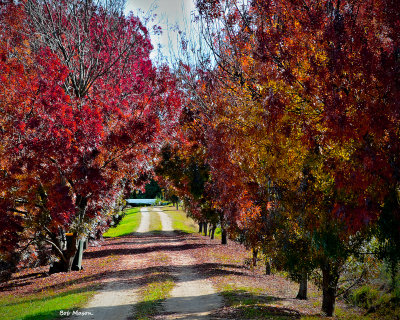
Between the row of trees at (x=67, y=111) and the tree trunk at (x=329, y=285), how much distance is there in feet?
30.7

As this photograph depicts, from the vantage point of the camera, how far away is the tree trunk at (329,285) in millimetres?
10977

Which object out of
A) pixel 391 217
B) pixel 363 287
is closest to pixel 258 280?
pixel 363 287

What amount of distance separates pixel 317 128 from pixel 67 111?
33.1 feet

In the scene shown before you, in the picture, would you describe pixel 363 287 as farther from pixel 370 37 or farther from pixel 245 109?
pixel 370 37

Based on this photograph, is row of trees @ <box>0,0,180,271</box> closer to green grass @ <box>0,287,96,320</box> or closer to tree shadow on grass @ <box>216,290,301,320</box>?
green grass @ <box>0,287,96,320</box>

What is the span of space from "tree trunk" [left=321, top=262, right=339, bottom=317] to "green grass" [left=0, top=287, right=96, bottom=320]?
823 centimetres

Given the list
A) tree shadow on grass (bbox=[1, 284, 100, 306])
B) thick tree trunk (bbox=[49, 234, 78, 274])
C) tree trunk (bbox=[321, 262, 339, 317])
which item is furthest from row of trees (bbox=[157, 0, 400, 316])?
thick tree trunk (bbox=[49, 234, 78, 274])

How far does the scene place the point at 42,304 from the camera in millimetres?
12852

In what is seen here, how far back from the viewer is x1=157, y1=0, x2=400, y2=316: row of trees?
242 inches

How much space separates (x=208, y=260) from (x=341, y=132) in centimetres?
1804

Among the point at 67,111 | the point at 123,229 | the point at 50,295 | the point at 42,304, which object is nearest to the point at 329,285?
the point at 42,304

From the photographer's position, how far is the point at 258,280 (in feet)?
59.1

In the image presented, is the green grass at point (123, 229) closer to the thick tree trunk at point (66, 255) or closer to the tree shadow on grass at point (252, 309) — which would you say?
the thick tree trunk at point (66, 255)

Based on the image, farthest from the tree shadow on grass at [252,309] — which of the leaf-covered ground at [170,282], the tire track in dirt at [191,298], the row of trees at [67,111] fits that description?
the row of trees at [67,111]
